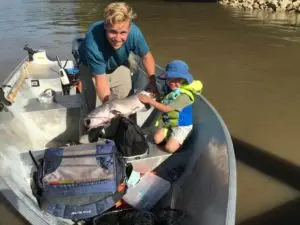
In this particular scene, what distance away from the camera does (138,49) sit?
4.18 m

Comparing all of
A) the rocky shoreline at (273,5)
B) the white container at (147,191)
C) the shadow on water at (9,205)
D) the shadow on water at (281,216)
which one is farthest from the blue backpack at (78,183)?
the rocky shoreline at (273,5)

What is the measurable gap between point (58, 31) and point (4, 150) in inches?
512

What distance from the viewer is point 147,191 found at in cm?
371

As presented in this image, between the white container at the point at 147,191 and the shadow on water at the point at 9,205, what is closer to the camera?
the shadow on water at the point at 9,205

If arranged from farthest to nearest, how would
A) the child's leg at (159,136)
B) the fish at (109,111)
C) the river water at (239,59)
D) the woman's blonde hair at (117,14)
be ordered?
the river water at (239,59)
the child's leg at (159,136)
the fish at (109,111)
the woman's blonde hair at (117,14)

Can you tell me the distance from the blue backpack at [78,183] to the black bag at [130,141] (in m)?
0.52

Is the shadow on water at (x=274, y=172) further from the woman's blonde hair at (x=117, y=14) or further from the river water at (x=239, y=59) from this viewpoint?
the woman's blonde hair at (x=117, y=14)

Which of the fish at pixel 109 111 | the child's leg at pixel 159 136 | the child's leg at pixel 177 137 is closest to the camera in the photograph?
the fish at pixel 109 111

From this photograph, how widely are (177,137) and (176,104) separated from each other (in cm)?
36

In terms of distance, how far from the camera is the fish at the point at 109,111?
3871 mm

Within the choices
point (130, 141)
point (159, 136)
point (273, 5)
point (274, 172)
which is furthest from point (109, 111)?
point (273, 5)

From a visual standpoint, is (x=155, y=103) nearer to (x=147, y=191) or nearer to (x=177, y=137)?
(x=177, y=137)

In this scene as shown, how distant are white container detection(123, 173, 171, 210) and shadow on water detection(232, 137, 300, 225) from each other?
3.87 ft

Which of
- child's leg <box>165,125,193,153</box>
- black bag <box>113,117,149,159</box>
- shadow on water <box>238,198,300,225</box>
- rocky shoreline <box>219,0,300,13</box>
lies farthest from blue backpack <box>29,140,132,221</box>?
rocky shoreline <box>219,0,300,13</box>
